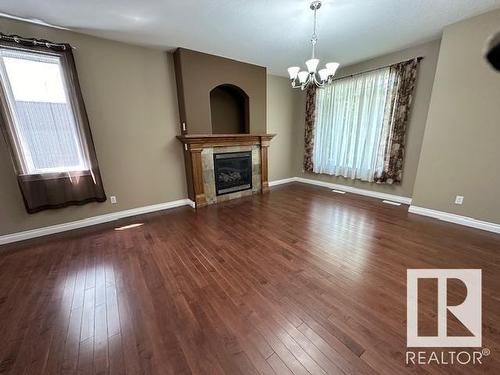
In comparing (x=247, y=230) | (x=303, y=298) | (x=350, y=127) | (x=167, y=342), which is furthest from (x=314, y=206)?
(x=167, y=342)

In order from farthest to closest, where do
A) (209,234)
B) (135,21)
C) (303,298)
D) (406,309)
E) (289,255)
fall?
(209,234), (135,21), (289,255), (303,298), (406,309)

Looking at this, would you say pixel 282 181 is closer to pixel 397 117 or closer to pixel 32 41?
pixel 397 117

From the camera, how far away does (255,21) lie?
2.47 meters

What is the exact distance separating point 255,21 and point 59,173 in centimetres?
311

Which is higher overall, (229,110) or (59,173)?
(229,110)

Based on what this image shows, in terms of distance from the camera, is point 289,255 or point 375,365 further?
point 289,255

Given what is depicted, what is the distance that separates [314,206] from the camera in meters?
3.66

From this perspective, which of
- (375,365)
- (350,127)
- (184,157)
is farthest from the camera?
(350,127)

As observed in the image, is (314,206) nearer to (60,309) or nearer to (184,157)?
(184,157)

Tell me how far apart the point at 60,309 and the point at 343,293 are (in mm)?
2235

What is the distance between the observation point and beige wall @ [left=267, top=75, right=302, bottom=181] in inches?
191

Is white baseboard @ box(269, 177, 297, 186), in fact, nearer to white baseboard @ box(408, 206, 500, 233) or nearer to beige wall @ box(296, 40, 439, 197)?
beige wall @ box(296, 40, 439, 197)

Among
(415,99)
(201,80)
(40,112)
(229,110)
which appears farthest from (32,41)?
(415,99)

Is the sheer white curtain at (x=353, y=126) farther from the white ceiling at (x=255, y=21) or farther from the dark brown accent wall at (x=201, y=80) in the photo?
the dark brown accent wall at (x=201, y=80)
